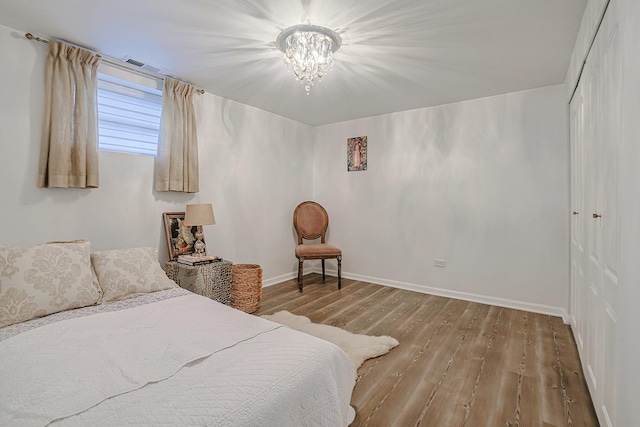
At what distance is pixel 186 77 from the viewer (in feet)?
10.5

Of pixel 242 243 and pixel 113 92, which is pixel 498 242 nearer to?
pixel 242 243

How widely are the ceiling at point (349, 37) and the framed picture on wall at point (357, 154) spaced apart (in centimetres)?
124

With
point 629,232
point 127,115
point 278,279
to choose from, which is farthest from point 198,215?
point 629,232

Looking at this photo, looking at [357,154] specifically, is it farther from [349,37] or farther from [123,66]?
[123,66]

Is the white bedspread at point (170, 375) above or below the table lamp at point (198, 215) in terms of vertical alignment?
below

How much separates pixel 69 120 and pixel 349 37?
232 centimetres

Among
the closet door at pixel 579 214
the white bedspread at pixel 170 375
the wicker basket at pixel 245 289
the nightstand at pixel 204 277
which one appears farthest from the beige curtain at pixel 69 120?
the closet door at pixel 579 214

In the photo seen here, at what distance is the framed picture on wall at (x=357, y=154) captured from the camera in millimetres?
4699

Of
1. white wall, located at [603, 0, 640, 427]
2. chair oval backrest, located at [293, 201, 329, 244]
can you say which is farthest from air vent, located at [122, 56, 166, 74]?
white wall, located at [603, 0, 640, 427]

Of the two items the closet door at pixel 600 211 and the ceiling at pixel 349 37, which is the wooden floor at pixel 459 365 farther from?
the ceiling at pixel 349 37

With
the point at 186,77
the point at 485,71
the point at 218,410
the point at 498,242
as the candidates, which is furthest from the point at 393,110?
the point at 218,410

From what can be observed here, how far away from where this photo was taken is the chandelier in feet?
7.61

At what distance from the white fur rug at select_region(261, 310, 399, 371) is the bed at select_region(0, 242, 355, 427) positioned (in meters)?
0.75

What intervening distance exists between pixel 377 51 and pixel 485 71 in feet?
3.86
